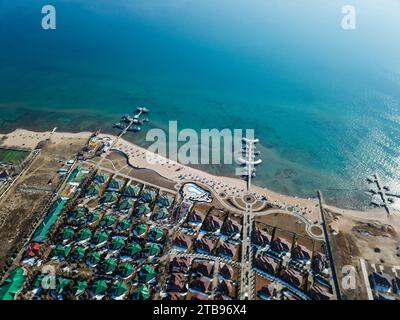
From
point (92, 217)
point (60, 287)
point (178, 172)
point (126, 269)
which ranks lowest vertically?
point (60, 287)

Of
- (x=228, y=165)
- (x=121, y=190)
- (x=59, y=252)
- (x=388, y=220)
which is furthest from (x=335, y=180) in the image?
(x=59, y=252)

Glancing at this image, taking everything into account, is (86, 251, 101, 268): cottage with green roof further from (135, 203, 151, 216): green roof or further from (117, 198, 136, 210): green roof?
(117, 198, 136, 210): green roof

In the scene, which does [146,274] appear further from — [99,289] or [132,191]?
[132,191]

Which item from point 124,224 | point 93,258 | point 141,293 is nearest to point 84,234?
point 93,258

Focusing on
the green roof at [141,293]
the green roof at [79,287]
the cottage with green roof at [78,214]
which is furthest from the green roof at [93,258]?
the cottage with green roof at [78,214]

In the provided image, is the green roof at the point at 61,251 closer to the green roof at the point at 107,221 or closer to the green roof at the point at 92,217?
the green roof at the point at 92,217
